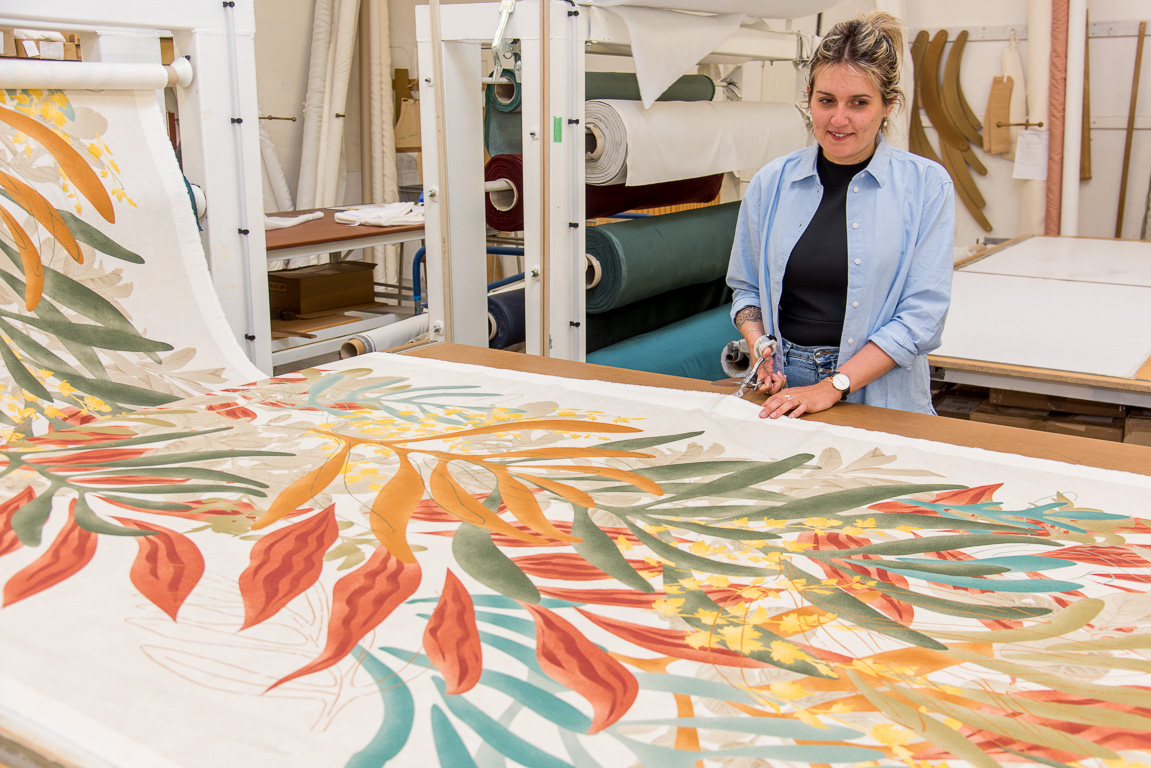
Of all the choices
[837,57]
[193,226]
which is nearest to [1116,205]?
[837,57]

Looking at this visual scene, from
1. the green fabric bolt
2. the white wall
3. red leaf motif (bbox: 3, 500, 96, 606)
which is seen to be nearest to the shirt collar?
the green fabric bolt

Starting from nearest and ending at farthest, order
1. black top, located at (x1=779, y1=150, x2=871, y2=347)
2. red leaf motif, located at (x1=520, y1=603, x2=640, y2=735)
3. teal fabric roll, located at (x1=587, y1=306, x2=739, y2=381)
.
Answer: red leaf motif, located at (x1=520, y1=603, x2=640, y2=735), black top, located at (x1=779, y1=150, x2=871, y2=347), teal fabric roll, located at (x1=587, y1=306, x2=739, y2=381)

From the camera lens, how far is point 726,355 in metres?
2.01

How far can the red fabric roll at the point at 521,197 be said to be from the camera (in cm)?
262

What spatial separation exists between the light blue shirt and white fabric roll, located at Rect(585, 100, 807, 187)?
2.34 ft

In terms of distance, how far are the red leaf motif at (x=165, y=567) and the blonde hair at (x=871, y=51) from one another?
1290mm

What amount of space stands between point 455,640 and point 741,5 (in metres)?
2.22

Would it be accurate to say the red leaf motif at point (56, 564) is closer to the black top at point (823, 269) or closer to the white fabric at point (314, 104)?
the black top at point (823, 269)

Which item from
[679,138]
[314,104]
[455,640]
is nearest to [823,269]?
[679,138]

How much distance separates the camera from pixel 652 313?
10.3 ft

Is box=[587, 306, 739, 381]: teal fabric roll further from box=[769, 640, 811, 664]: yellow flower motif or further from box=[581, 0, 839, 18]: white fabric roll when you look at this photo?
box=[769, 640, 811, 664]: yellow flower motif

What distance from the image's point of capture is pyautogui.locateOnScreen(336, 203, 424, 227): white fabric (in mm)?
4023

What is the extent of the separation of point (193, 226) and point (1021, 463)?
1433 mm

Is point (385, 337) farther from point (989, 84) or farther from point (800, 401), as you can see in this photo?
point (989, 84)
